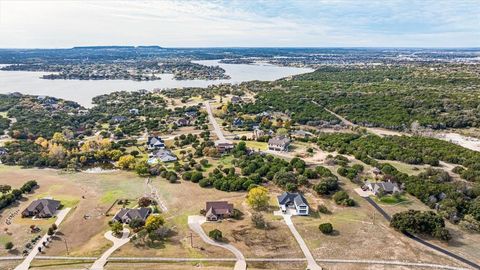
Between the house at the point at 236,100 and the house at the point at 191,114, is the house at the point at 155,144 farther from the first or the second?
the house at the point at 236,100

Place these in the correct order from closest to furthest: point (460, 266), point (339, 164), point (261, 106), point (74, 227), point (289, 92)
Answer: point (460, 266) < point (74, 227) < point (339, 164) < point (261, 106) < point (289, 92)

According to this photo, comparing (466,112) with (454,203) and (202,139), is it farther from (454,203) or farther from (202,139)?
(202,139)

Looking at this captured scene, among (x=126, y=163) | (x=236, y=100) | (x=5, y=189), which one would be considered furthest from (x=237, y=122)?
(x=5, y=189)

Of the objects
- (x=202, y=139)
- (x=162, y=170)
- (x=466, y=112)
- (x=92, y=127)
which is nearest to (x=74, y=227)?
(x=162, y=170)

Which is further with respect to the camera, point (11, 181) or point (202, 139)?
Result: point (202, 139)

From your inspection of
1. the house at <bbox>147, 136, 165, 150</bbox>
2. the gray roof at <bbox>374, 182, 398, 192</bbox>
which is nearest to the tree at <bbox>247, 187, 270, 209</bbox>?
the gray roof at <bbox>374, 182, 398, 192</bbox>

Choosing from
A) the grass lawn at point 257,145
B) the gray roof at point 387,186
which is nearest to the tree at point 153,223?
the gray roof at point 387,186

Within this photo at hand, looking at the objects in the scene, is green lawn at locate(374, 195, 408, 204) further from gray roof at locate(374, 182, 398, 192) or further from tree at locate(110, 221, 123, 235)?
tree at locate(110, 221, 123, 235)
